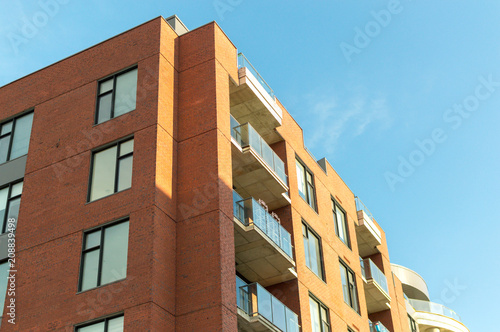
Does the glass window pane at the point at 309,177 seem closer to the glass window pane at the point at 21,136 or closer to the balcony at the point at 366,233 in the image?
the balcony at the point at 366,233

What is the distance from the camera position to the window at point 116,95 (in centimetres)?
2648

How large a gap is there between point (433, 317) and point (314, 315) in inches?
894

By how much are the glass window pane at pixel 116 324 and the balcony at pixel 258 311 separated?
13.9 feet

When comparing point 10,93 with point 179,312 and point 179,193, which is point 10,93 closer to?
point 179,193

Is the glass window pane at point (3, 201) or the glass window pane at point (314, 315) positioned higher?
the glass window pane at point (3, 201)

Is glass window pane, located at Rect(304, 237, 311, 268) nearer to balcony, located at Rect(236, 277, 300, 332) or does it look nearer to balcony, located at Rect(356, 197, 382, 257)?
balcony, located at Rect(236, 277, 300, 332)

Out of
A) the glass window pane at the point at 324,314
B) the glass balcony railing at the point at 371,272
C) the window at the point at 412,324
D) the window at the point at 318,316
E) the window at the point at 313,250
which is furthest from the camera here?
the window at the point at 412,324

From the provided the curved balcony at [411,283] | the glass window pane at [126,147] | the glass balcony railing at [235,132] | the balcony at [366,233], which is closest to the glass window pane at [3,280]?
the glass window pane at [126,147]

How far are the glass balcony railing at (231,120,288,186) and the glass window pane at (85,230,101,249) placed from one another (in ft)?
22.8

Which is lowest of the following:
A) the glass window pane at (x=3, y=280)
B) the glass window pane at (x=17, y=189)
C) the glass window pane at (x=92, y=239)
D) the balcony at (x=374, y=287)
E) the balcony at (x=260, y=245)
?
the glass window pane at (x=3, y=280)

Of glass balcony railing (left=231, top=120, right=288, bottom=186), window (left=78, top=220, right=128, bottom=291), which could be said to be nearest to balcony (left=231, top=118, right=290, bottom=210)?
glass balcony railing (left=231, top=120, right=288, bottom=186)

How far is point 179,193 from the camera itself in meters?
24.6

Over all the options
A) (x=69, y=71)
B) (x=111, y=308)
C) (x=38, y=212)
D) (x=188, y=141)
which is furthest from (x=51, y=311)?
(x=69, y=71)

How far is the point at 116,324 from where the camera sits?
21.6m
